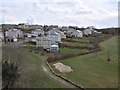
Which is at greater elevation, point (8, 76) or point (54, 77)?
point (8, 76)

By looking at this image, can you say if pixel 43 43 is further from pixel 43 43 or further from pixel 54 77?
pixel 54 77

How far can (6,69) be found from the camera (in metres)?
15.2

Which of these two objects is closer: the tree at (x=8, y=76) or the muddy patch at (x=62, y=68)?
the tree at (x=8, y=76)

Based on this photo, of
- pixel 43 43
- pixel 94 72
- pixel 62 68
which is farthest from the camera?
pixel 43 43

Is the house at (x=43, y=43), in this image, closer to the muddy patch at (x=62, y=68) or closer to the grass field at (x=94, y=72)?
the grass field at (x=94, y=72)

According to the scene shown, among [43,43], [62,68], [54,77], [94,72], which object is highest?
[43,43]

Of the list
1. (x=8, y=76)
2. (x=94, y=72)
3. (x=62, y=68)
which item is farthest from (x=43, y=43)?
(x=8, y=76)

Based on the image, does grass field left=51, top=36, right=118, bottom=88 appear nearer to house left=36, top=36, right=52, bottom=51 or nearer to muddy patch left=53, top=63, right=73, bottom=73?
muddy patch left=53, top=63, right=73, bottom=73

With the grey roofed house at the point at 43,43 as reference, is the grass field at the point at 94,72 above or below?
below

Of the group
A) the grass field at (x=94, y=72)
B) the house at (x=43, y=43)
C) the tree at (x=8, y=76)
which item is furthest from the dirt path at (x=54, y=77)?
the house at (x=43, y=43)

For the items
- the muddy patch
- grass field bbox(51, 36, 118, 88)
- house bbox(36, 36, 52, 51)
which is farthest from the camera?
house bbox(36, 36, 52, 51)

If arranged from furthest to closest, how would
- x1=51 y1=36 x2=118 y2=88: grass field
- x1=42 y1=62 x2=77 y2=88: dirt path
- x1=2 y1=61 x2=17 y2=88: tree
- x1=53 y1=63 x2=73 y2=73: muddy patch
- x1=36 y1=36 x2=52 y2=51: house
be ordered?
x1=36 y1=36 x2=52 y2=51: house → x1=53 y1=63 x2=73 y2=73: muddy patch → x1=51 y1=36 x2=118 y2=88: grass field → x1=42 y1=62 x2=77 y2=88: dirt path → x1=2 y1=61 x2=17 y2=88: tree

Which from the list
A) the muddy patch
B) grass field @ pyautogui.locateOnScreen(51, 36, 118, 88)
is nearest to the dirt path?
grass field @ pyautogui.locateOnScreen(51, 36, 118, 88)

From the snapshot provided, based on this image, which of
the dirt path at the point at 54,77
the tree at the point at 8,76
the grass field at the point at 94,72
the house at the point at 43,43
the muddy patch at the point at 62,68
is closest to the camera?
the tree at the point at 8,76
